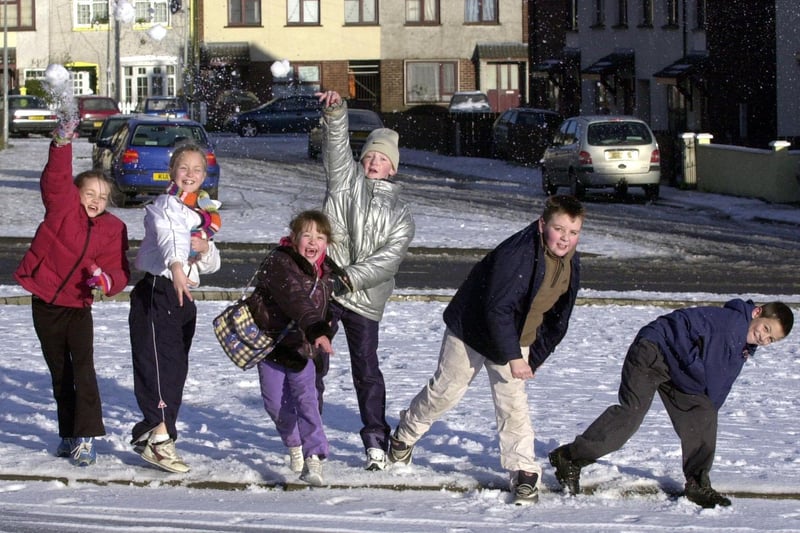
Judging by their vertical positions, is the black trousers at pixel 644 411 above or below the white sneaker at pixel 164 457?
above

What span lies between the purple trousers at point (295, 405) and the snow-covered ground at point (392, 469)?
20 centimetres

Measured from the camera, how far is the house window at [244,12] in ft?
205

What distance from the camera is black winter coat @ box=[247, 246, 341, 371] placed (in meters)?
6.89

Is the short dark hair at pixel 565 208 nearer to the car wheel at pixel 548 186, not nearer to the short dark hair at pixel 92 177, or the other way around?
the short dark hair at pixel 92 177

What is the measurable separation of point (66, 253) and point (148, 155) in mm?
17827

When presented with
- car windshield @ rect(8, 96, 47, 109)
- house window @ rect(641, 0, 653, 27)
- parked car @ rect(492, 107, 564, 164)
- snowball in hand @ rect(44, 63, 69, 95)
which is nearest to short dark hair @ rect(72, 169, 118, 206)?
parked car @ rect(492, 107, 564, 164)

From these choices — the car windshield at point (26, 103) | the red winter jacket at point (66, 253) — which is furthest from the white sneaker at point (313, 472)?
the car windshield at point (26, 103)

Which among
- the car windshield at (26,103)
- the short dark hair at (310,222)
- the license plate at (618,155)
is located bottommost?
the short dark hair at (310,222)

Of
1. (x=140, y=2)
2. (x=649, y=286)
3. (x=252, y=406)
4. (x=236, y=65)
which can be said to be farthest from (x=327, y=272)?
(x=140, y=2)

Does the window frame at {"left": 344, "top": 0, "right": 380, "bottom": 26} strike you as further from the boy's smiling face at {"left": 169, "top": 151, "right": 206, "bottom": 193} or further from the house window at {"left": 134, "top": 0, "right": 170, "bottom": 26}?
the boy's smiling face at {"left": 169, "top": 151, "right": 206, "bottom": 193}

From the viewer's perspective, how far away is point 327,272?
7.05 meters

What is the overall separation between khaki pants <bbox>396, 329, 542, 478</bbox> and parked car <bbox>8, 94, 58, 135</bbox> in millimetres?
44191

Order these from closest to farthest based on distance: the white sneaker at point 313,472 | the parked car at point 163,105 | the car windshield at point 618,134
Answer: the white sneaker at point 313,472, the car windshield at point 618,134, the parked car at point 163,105

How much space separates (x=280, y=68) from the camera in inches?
2357
